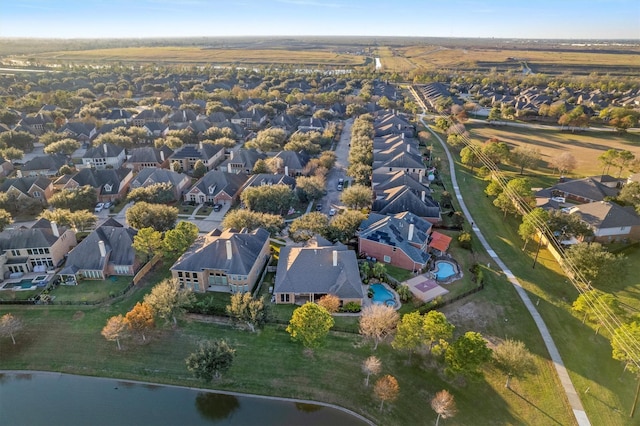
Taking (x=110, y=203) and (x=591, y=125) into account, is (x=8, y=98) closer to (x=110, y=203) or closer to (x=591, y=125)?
(x=110, y=203)

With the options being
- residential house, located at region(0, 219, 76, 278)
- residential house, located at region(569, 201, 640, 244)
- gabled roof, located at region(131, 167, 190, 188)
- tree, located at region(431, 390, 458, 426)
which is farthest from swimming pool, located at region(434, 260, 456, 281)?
residential house, located at region(0, 219, 76, 278)

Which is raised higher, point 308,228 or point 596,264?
point 308,228

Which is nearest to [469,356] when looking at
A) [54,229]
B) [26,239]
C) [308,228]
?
[308,228]

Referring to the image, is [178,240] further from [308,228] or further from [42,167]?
[42,167]

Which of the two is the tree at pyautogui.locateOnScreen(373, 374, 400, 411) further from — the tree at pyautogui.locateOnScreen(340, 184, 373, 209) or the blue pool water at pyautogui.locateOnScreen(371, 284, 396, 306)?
the tree at pyautogui.locateOnScreen(340, 184, 373, 209)

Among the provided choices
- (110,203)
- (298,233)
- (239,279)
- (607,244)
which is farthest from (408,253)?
(110,203)

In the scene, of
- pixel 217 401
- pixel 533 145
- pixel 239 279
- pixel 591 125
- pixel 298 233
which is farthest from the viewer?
pixel 591 125

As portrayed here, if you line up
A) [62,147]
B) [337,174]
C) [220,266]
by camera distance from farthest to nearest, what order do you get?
[62,147] < [337,174] < [220,266]
